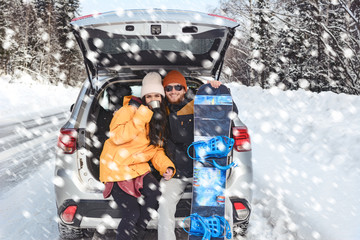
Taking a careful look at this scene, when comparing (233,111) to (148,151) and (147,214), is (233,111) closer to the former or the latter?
(148,151)

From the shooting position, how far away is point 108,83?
124 inches

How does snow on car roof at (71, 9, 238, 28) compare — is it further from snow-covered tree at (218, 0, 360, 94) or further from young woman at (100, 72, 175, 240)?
snow-covered tree at (218, 0, 360, 94)

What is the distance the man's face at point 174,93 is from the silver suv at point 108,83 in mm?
96

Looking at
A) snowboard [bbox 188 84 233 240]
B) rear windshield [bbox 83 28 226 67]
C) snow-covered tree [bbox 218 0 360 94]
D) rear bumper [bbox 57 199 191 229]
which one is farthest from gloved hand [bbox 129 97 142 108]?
snow-covered tree [bbox 218 0 360 94]

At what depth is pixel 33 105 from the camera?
15.6m

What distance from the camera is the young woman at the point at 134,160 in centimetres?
240

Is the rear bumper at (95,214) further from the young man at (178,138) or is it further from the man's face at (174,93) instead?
the man's face at (174,93)

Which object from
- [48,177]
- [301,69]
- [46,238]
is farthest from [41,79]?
[46,238]

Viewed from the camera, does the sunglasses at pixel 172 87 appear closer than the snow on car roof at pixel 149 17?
No

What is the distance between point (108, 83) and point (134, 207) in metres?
1.36

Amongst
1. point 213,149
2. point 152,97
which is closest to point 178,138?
point 213,149

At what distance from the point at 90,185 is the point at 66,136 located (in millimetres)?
490

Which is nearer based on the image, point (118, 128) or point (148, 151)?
point (118, 128)

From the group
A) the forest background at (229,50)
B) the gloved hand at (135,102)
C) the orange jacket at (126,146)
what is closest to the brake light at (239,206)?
the orange jacket at (126,146)
